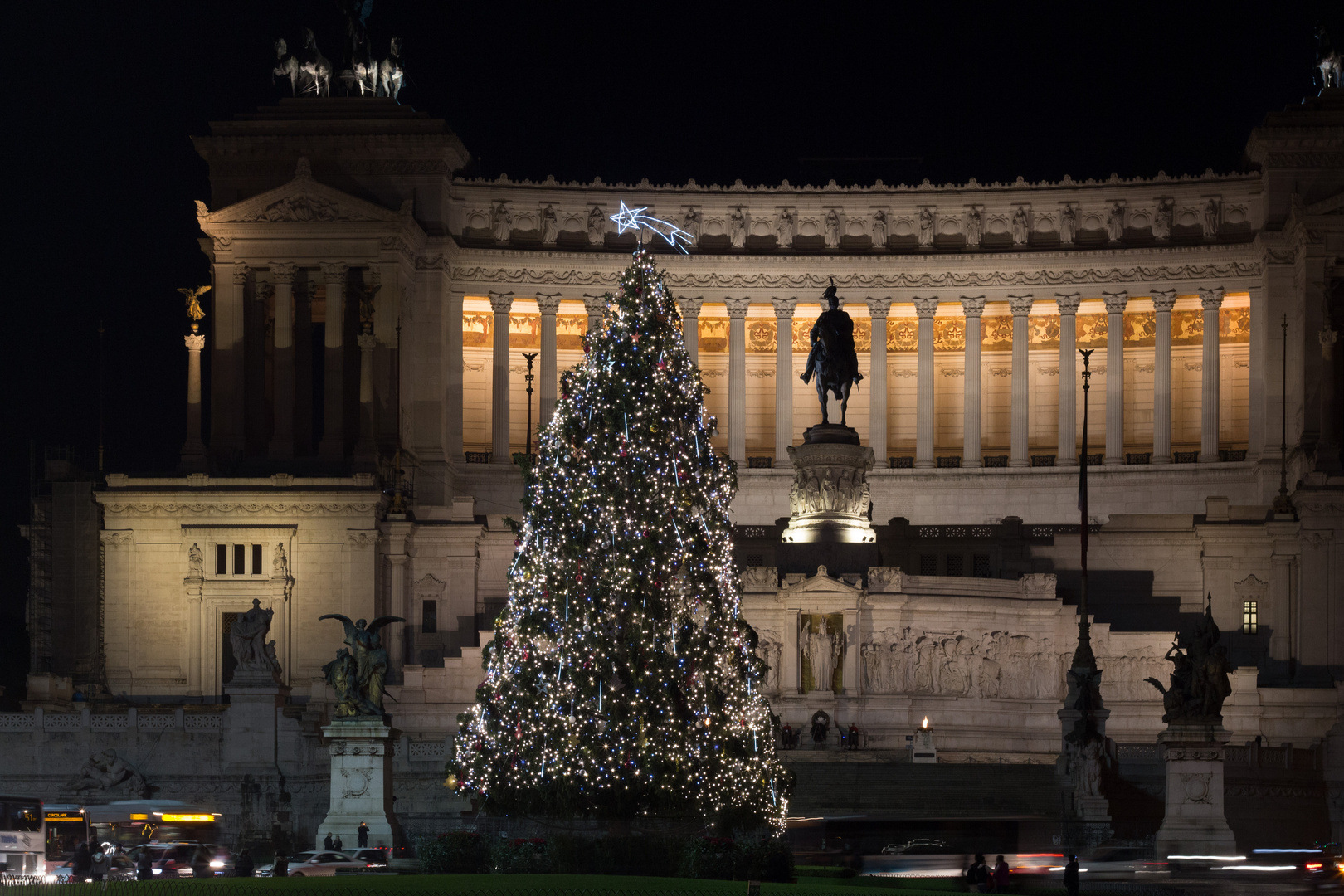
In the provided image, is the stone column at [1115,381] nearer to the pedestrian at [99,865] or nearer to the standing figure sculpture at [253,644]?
the standing figure sculpture at [253,644]

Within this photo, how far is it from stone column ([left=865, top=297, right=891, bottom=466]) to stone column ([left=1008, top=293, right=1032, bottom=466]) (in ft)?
19.2

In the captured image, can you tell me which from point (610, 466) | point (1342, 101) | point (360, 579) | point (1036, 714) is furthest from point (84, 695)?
point (1342, 101)

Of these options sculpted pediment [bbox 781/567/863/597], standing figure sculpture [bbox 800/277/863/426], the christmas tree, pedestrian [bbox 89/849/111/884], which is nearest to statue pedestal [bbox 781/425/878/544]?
standing figure sculpture [bbox 800/277/863/426]

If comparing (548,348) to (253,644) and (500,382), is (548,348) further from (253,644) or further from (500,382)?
(253,644)

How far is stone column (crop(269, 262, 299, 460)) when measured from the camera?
4171 inches

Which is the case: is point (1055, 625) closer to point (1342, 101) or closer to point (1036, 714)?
point (1036, 714)

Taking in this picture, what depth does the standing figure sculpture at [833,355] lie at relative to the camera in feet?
276

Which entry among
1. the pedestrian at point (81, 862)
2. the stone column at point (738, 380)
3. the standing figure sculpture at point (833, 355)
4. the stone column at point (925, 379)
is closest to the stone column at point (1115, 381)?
the stone column at point (925, 379)

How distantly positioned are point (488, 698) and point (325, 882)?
24.2 feet

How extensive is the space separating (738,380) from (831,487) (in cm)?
3036

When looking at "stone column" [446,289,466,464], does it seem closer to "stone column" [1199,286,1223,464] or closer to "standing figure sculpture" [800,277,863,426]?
"standing figure sculpture" [800,277,863,426]

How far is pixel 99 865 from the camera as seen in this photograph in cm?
5841

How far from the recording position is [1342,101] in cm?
10912

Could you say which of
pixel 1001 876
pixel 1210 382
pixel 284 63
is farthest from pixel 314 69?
pixel 1001 876
